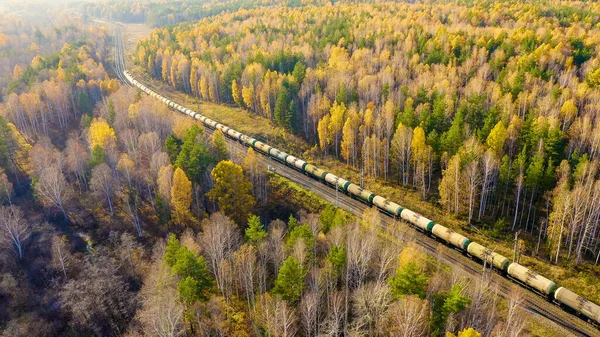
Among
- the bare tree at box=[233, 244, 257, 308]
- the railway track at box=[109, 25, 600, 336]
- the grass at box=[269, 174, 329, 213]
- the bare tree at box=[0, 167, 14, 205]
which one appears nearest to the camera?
the bare tree at box=[233, 244, 257, 308]

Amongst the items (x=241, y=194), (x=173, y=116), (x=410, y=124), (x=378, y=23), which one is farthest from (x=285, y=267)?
(x=378, y=23)

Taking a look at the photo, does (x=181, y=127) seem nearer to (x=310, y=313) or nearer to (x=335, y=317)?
(x=310, y=313)

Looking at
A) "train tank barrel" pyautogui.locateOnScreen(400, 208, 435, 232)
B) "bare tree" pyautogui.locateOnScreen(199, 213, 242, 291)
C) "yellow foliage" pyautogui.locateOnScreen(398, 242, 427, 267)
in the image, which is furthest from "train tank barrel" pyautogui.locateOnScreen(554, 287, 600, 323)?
"bare tree" pyautogui.locateOnScreen(199, 213, 242, 291)

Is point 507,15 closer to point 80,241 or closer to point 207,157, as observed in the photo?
point 207,157

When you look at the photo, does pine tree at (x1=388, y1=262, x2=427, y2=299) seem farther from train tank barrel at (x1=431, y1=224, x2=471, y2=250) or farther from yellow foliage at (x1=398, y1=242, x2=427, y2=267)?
train tank barrel at (x1=431, y1=224, x2=471, y2=250)

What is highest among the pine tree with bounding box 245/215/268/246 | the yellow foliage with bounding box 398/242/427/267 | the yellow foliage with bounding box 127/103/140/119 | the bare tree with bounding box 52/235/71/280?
the yellow foliage with bounding box 127/103/140/119

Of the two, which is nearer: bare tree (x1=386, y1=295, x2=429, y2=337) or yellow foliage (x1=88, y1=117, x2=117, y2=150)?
bare tree (x1=386, y1=295, x2=429, y2=337)

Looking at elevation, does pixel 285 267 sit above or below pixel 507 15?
below

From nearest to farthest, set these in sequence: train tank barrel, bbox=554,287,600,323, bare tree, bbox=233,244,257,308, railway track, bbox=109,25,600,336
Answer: train tank barrel, bbox=554,287,600,323 < bare tree, bbox=233,244,257,308 < railway track, bbox=109,25,600,336

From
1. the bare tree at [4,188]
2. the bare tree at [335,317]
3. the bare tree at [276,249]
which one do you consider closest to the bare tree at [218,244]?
the bare tree at [276,249]
